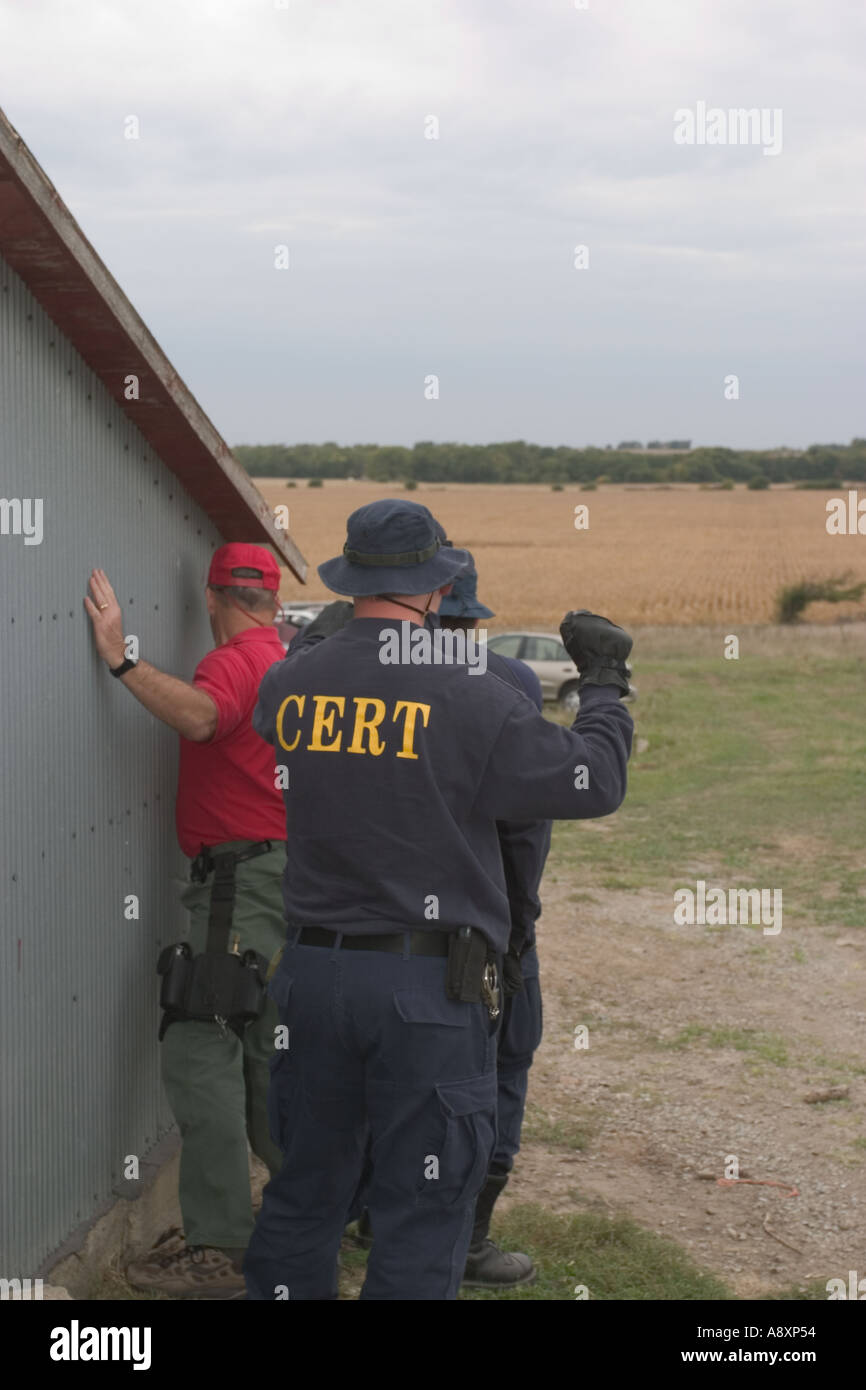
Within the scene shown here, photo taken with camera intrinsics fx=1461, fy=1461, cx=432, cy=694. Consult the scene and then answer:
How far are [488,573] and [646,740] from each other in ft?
118

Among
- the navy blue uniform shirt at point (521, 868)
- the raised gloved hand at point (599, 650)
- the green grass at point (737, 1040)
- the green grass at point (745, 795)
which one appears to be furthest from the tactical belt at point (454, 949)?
the green grass at point (745, 795)

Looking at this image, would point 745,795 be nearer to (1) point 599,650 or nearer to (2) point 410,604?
Answer: (1) point 599,650

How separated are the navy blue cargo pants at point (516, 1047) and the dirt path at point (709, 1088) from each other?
85 cm

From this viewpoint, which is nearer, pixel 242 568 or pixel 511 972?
pixel 511 972

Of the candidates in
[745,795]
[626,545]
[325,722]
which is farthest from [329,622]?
[626,545]

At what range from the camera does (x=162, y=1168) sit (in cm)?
453

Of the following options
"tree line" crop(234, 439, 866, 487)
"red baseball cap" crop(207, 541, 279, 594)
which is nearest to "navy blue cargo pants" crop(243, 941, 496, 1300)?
"red baseball cap" crop(207, 541, 279, 594)

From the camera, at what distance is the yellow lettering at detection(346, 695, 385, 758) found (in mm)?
3145

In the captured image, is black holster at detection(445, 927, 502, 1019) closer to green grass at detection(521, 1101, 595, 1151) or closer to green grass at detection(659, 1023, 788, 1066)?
green grass at detection(521, 1101, 595, 1151)

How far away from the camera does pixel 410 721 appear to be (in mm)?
3127

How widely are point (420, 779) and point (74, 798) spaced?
1208mm

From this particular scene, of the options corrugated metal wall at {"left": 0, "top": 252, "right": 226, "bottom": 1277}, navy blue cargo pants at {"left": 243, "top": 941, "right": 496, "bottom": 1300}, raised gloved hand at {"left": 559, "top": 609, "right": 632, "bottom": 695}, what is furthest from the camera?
corrugated metal wall at {"left": 0, "top": 252, "right": 226, "bottom": 1277}

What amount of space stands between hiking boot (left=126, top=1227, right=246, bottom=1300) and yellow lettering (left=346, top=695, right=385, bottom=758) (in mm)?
1822

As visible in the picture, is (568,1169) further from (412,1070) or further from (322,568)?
(322,568)
